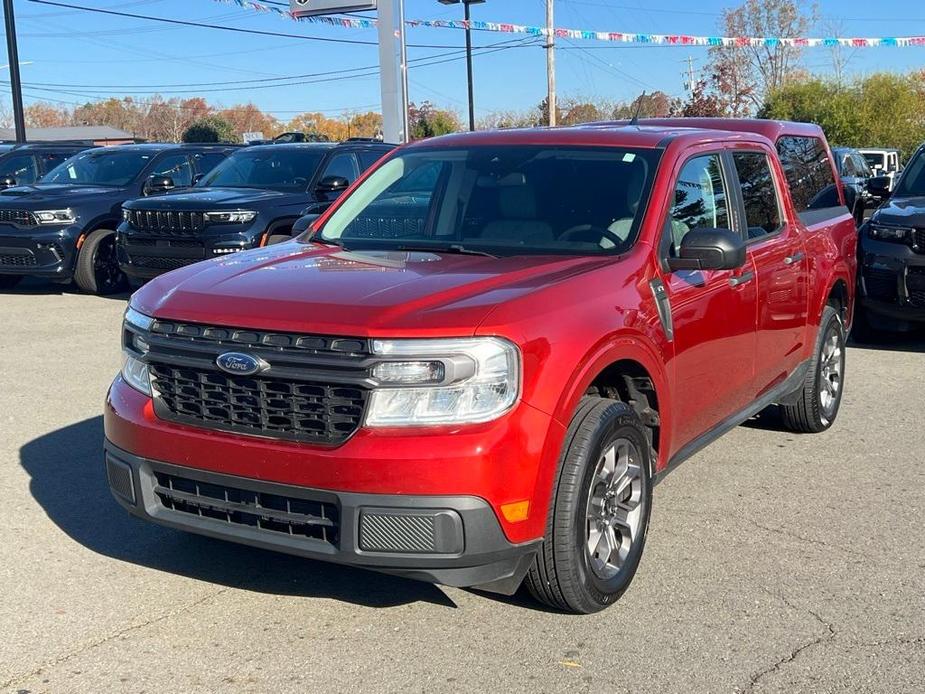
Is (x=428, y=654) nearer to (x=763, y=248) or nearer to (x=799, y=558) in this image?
(x=799, y=558)

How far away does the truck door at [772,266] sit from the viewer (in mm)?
5453

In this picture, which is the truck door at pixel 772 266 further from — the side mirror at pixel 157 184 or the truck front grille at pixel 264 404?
the side mirror at pixel 157 184

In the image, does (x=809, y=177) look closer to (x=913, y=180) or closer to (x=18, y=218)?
(x=913, y=180)

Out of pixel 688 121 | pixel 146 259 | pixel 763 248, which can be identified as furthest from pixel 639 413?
pixel 146 259

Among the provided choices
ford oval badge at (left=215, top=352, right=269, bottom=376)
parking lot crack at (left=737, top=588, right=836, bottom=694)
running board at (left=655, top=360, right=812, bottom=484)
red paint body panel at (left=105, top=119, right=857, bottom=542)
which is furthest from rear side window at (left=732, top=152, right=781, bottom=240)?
ford oval badge at (left=215, top=352, right=269, bottom=376)

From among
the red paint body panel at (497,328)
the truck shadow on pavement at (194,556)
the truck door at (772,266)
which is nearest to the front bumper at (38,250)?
the truck shadow on pavement at (194,556)

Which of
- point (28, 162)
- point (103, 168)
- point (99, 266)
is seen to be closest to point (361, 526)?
point (99, 266)

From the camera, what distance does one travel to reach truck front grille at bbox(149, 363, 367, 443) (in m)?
3.52

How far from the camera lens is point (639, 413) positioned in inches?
171

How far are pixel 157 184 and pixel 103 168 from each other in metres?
1.88

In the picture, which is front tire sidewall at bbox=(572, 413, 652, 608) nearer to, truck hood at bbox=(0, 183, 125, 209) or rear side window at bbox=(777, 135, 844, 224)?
rear side window at bbox=(777, 135, 844, 224)

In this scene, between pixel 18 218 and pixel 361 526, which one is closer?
pixel 361 526

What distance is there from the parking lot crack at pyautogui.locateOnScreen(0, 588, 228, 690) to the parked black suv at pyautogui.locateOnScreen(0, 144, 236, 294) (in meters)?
9.21

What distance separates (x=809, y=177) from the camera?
7.13 metres
